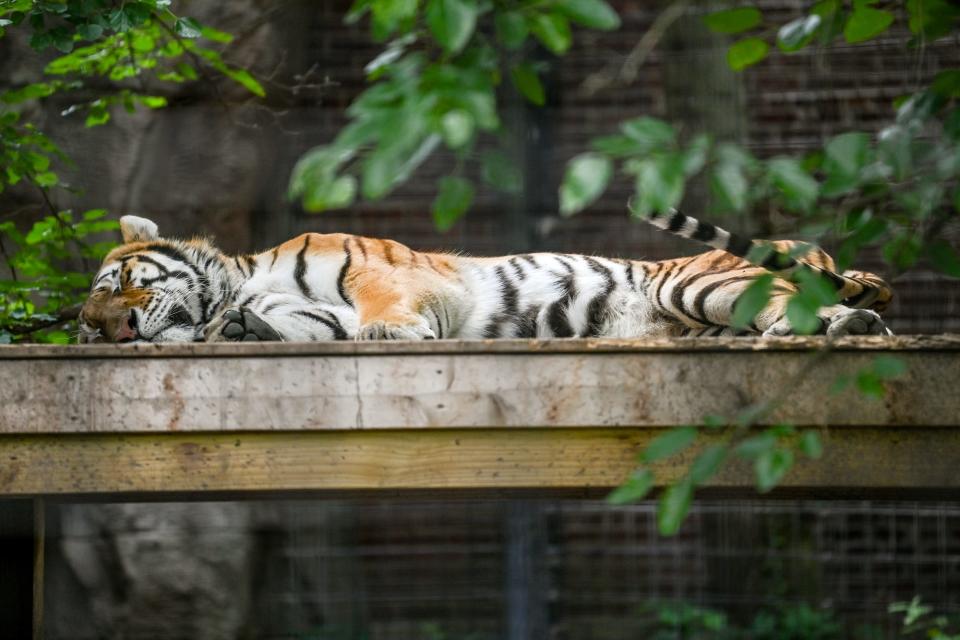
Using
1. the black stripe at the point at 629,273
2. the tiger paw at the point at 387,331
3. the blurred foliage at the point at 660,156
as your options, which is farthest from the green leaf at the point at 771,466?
the black stripe at the point at 629,273

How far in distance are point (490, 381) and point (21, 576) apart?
1033 mm

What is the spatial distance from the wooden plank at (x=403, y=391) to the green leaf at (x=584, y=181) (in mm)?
792

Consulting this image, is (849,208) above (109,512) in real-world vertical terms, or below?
above

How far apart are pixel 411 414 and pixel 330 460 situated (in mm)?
132

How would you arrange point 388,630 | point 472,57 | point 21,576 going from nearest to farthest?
point 472,57
point 21,576
point 388,630

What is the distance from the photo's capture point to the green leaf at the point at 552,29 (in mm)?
865

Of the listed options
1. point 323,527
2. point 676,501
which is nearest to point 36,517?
point 676,501

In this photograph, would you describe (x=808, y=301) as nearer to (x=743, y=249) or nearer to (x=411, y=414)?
(x=411, y=414)

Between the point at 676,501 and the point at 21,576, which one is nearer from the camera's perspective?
the point at 676,501

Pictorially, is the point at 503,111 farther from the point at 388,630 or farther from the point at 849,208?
the point at 849,208

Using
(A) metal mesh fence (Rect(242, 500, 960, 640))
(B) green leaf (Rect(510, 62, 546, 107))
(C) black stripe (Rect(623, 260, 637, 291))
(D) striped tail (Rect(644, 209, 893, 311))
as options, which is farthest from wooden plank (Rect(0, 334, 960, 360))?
(A) metal mesh fence (Rect(242, 500, 960, 640))

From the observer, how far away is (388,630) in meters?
→ 4.00

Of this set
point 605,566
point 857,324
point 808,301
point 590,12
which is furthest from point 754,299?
point 605,566

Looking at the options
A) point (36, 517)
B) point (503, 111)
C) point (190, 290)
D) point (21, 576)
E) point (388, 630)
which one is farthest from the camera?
point (388, 630)
